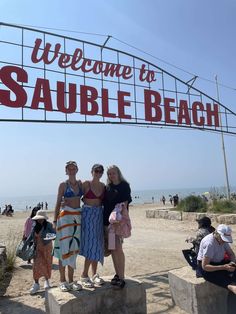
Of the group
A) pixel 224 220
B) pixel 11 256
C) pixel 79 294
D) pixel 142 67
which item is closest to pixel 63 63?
pixel 142 67

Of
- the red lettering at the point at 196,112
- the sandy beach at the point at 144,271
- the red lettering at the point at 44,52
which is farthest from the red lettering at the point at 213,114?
the red lettering at the point at 44,52

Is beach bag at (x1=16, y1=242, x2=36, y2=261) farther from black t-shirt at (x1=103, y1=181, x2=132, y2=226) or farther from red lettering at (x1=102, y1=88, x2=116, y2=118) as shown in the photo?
red lettering at (x1=102, y1=88, x2=116, y2=118)

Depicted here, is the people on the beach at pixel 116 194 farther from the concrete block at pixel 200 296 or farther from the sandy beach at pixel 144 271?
the sandy beach at pixel 144 271

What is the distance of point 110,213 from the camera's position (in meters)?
5.04

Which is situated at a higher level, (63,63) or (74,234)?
(63,63)

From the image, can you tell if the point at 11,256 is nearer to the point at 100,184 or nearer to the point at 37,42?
the point at 100,184

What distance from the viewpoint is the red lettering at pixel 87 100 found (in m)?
8.88

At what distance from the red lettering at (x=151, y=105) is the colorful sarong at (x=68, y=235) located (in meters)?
5.88

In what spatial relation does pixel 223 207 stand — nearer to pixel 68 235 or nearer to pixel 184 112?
pixel 184 112

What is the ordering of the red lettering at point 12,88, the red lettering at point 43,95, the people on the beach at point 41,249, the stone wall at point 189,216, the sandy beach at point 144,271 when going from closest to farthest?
the sandy beach at point 144,271 → the people on the beach at point 41,249 → the red lettering at point 12,88 → the red lettering at point 43,95 → the stone wall at point 189,216

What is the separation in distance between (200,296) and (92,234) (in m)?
1.69

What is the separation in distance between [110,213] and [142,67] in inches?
281

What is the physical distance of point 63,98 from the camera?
8.55 meters

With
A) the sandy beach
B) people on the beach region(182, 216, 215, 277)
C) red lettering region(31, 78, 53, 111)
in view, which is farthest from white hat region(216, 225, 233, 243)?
red lettering region(31, 78, 53, 111)
